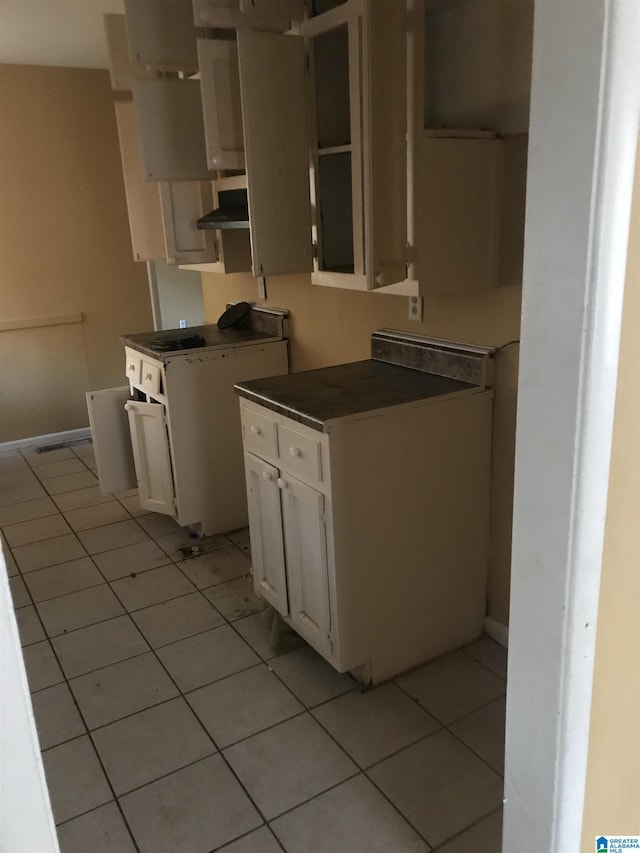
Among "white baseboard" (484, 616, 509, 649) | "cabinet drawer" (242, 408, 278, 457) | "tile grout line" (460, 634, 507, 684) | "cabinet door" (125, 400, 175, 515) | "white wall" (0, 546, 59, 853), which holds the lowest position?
"tile grout line" (460, 634, 507, 684)

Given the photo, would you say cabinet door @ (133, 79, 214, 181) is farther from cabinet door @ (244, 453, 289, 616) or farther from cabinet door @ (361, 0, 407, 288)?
cabinet door @ (244, 453, 289, 616)

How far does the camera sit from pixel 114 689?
7.28ft

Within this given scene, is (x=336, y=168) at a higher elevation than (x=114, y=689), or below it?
higher

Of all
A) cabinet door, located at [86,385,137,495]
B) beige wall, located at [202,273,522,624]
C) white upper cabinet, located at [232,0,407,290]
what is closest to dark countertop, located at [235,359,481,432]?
beige wall, located at [202,273,522,624]

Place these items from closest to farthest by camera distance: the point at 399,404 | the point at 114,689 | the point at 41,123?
the point at 399,404 → the point at 114,689 → the point at 41,123

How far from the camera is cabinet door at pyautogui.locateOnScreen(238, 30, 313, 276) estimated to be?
6.73 ft

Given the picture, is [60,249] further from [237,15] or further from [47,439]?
[237,15]

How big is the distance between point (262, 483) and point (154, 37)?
5.89 ft

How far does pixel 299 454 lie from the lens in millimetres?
2061

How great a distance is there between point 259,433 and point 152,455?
1075 millimetres

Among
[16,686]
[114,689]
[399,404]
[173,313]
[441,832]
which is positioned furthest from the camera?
[173,313]

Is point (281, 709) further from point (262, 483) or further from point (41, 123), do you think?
point (41, 123)

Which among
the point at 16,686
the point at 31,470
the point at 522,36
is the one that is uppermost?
the point at 522,36

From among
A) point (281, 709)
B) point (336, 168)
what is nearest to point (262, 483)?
point (281, 709)
